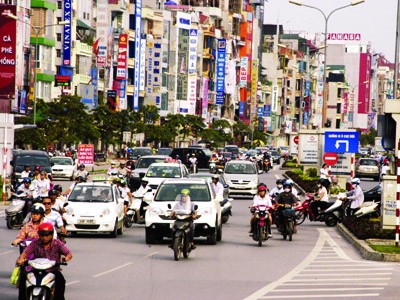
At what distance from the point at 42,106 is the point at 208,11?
86.7 meters

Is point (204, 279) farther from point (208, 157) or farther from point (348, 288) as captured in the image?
point (208, 157)

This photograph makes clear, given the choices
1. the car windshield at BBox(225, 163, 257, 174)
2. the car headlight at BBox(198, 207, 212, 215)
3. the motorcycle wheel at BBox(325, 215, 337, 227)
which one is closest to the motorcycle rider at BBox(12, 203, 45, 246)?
the car headlight at BBox(198, 207, 212, 215)

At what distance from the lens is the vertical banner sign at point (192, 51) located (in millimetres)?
150625

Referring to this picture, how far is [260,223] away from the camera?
31.0 metres

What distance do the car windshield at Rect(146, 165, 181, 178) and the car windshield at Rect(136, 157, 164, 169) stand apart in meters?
9.82

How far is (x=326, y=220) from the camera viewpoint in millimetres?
41188

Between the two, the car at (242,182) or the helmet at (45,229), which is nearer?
the helmet at (45,229)

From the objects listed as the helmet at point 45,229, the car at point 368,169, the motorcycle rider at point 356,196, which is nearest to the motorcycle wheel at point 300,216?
the motorcycle rider at point 356,196

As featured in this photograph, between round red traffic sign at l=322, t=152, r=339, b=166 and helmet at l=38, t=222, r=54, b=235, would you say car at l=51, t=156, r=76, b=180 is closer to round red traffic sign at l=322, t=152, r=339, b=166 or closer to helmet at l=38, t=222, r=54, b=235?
round red traffic sign at l=322, t=152, r=339, b=166

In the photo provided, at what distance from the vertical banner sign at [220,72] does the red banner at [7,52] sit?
92902mm

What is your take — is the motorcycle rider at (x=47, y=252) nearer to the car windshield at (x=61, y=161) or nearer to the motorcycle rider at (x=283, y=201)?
the motorcycle rider at (x=283, y=201)

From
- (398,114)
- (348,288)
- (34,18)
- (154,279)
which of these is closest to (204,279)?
(154,279)

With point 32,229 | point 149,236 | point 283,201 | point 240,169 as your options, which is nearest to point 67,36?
point 240,169

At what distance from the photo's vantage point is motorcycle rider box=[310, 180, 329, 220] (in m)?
41.3
